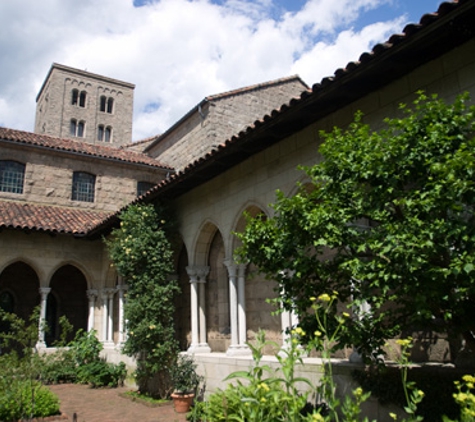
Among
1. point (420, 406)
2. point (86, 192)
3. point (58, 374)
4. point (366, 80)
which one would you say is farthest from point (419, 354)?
point (86, 192)

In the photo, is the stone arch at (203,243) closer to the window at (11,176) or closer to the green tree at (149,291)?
the green tree at (149,291)

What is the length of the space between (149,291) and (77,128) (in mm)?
34823

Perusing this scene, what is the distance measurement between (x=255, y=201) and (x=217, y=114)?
287 inches

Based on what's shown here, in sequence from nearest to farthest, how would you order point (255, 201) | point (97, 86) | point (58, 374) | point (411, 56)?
point (411, 56)
point (255, 201)
point (58, 374)
point (97, 86)

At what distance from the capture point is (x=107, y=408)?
8.51 m

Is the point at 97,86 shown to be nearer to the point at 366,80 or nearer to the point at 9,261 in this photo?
the point at 9,261

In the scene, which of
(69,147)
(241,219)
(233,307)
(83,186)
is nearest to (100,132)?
(69,147)

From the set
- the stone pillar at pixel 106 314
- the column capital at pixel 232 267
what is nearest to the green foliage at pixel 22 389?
the column capital at pixel 232 267

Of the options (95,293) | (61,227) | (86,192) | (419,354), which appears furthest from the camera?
(86,192)

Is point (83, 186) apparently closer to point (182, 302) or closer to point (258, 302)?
point (182, 302)

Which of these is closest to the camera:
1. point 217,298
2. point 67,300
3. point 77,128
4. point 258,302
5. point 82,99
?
point 258,302

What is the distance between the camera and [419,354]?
5.53m

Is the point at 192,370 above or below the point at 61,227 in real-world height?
below

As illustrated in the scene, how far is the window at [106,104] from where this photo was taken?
137 feet
